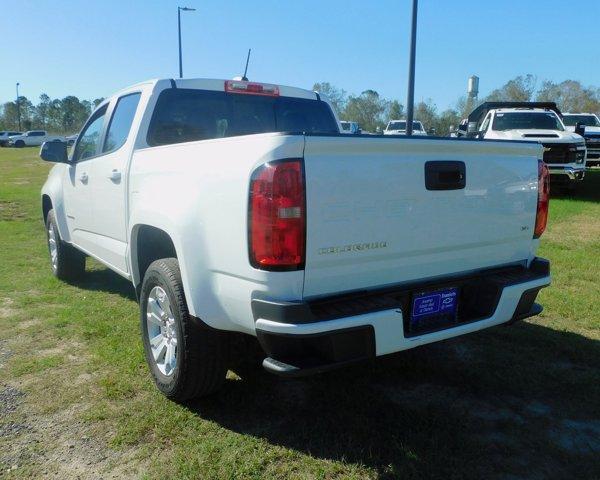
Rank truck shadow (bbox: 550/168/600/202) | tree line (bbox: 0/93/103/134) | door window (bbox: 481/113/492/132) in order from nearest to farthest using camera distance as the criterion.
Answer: truck shadow (bbox: 550/168/600/202)
door window (bbox: 481/113/492/132)
tree line (bbox: 0/93/103/134)

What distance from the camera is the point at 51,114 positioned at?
92.1 metres

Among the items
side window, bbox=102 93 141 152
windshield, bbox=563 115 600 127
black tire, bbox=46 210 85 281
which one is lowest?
black tire, bbox=46 210 85 281

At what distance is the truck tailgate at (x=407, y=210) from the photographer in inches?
94.2

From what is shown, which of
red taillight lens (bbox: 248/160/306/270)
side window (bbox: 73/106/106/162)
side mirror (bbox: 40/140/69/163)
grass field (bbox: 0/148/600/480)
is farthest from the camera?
side mirror (bbox: 40/140/69/163)

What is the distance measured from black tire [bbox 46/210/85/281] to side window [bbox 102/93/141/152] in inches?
68.3

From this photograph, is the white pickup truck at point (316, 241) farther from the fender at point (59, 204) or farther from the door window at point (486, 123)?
the door window at point (486, 123)

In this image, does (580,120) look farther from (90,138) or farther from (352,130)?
(90,138)

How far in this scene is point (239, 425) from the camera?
3.03 meters

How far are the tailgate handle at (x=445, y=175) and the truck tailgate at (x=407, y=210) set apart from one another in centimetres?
1

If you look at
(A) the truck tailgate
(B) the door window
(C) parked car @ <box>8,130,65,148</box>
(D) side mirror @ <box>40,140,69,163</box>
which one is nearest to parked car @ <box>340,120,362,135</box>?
(A) the truck tailgate

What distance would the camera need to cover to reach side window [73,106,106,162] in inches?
184

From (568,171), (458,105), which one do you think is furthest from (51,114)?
(568,171)

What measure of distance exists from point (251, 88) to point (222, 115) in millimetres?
347

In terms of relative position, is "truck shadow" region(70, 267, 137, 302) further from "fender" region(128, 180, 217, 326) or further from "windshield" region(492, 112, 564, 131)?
"windshield" region(492, 112, 564, 131)
